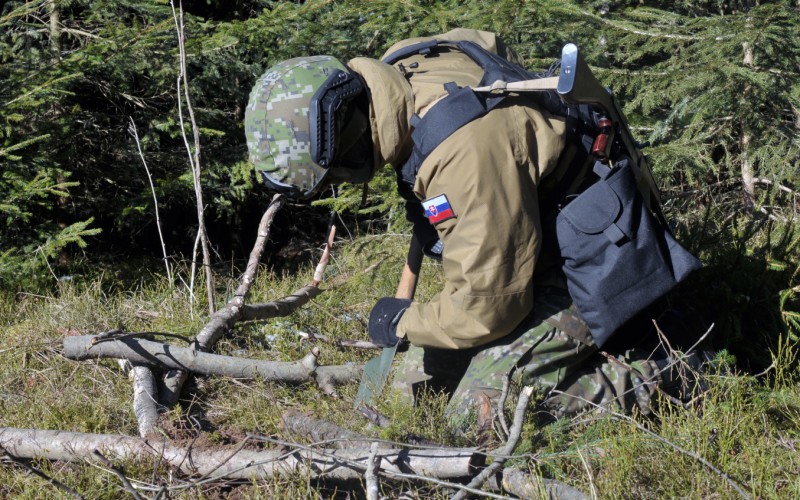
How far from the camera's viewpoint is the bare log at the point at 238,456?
2.68 meters

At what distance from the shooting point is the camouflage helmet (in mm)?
3020

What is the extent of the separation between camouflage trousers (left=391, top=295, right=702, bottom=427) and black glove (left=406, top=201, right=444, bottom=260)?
0.56m

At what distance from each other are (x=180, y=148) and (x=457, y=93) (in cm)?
415

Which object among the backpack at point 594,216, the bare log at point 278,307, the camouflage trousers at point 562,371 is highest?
the backpack at point 594,216

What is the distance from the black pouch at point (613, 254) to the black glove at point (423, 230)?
730 mm

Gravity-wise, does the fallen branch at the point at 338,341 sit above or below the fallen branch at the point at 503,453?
below

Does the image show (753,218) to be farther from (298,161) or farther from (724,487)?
(298,161)

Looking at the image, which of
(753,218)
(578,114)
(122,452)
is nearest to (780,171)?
(753,218)

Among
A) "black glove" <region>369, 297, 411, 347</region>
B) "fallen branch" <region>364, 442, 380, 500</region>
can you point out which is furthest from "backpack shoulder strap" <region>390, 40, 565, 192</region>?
"fallen branch" <region>364, 442, 380, 500</region>

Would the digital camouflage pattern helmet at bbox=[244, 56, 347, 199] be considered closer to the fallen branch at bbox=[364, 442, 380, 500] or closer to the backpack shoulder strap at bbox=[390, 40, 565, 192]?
the backpack shoulder strap at bbox=[390, 40, 565, 192]

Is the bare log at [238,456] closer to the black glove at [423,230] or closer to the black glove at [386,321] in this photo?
the black glove at [386,321]

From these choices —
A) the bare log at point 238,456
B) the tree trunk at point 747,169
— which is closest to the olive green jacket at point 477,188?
the bare log at point 238,456

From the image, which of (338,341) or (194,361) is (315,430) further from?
(338,341)

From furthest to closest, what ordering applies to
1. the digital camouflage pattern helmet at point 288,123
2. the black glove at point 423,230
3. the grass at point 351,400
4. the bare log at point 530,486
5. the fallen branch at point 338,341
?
the fallen branch at point 338,341 < the black glove at point 423,230 < the digital camouflage pattern helmet at point 288,123 < the grass at point 351,400 < the bare log at point 530,486
